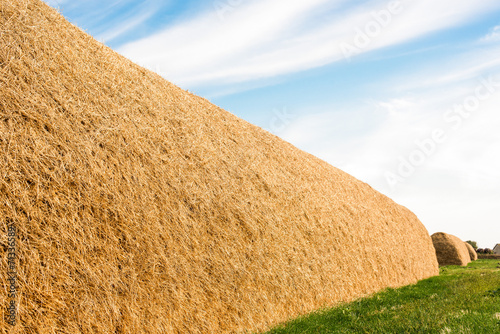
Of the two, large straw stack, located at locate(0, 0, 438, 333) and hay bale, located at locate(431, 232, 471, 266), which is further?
hay bale, located at locate(431, 232, 471, 266)

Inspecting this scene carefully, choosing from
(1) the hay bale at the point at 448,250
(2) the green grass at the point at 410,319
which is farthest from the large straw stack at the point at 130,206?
(1) the hay bale at the point at 448,250

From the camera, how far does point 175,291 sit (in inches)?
254

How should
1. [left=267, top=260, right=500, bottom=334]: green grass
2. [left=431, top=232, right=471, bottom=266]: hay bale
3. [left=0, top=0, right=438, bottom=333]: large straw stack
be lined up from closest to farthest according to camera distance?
[left=0, top=0, right=438, bottom=333]: large straw stack, [left=267, top=260, right=500, bottom=334]: green grass, [left=431, top=232, right=471, bottom=266]: hay bale

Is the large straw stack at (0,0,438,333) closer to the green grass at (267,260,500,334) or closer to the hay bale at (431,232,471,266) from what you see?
the green grass at (267,260,500,334)

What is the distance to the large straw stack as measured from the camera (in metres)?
5.31

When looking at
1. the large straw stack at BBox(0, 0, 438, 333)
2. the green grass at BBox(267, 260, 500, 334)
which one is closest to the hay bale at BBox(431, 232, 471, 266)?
the green grass at BBox(267, 260, 500, 334)

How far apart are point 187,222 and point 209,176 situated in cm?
161

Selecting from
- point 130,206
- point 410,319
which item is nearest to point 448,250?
point 410,319

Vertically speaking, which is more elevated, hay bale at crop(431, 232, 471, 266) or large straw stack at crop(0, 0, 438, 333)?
large straw stack at crop(0, 0, 438, 333)

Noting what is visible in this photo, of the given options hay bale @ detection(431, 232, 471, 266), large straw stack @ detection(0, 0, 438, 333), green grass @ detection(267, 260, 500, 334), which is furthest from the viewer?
hay bale @ detection(431, 232, 471, 266)

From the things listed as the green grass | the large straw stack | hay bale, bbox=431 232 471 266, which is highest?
the large straw stack

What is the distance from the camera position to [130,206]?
644cm

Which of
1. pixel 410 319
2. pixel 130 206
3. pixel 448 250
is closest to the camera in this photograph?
pixel 130 206

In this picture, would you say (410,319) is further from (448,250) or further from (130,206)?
(448,250)
